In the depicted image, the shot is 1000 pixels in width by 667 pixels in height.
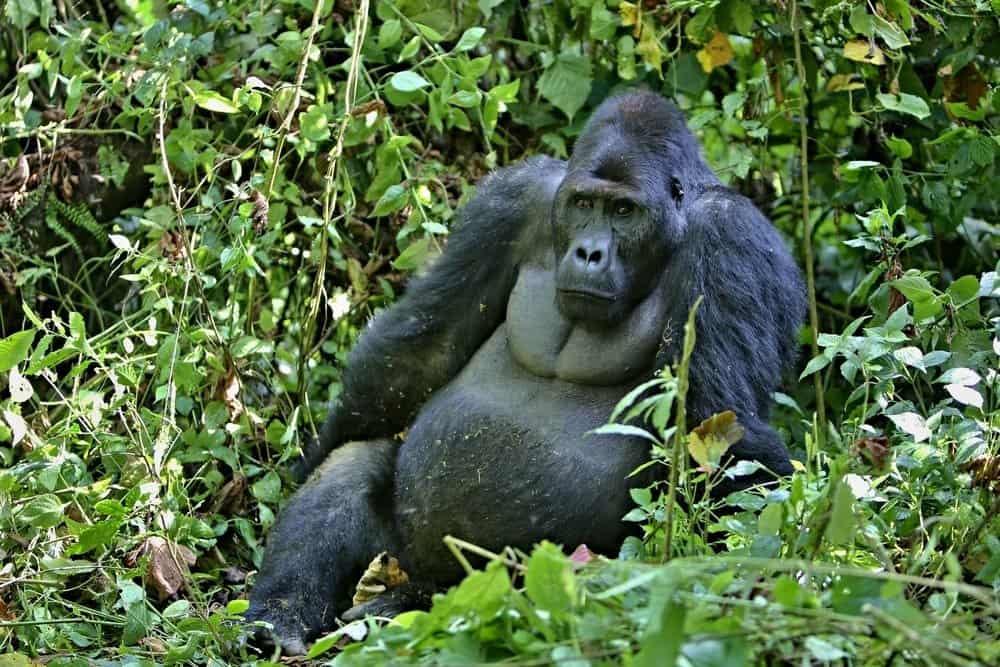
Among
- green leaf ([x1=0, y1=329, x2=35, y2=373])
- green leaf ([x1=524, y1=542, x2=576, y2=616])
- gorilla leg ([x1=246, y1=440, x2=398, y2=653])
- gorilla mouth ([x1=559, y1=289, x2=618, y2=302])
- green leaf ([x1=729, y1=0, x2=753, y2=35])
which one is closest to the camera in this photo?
green leaf ([x1=524, y1=542, x2=576, y2=616])

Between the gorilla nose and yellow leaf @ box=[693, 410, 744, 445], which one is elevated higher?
the gorilla nose

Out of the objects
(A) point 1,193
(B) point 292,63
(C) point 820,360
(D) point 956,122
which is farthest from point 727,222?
(A) point 1,193

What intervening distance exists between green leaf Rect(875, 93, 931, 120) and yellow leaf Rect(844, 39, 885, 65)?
170 mm

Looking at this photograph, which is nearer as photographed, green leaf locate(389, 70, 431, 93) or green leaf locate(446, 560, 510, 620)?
green leaf locate(446, 560, 510, 620)

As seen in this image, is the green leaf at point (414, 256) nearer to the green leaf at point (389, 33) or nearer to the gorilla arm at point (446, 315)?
the gorilla arm at point (446, 315)

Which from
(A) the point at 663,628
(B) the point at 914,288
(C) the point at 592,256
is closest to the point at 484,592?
(A) the point at 663,628

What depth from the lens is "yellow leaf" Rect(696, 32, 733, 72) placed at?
5301mm

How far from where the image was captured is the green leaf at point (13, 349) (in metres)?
3.75

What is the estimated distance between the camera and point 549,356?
4.26 metres

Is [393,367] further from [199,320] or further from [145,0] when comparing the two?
[145,0]

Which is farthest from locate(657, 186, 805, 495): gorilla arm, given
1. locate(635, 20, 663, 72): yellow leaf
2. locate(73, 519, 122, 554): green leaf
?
locate(73, 519, 122, 554): green leaf

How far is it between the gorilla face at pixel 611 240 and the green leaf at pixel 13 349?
1.49m

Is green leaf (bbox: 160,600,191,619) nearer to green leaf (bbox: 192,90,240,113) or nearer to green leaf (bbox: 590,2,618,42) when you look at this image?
green leaf (bbox: 192,90,240,113)

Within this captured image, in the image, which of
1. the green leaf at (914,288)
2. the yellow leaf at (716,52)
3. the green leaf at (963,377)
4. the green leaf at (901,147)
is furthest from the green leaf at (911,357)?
the yellow leaf at (716,52)
